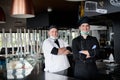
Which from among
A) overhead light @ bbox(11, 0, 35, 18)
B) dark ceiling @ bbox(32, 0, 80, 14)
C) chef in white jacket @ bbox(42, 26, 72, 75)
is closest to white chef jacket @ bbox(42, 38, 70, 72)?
chef in white jacket @ bbox(42, 26, 72, 75)

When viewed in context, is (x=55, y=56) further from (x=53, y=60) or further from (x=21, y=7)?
(x=21, y=7)

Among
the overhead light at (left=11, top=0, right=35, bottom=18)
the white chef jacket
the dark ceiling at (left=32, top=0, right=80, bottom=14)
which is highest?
the dark ceiling at (left=32, top=0, right=80, bottom=14)

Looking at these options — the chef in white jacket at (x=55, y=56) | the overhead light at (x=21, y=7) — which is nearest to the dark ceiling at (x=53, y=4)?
the chef in white jacket at (x=55, y=56)

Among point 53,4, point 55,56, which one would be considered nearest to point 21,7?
point 55,56

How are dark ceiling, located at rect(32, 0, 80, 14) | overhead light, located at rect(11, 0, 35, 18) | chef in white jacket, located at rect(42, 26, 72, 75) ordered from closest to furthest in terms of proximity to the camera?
1. overhead light, located at rect(11, 0, 35, 18)
2. chef in white jacket, located at rect(42, 26, 72, 75)
3. dark ceiling, located at rect(32, 0, 80, 14)

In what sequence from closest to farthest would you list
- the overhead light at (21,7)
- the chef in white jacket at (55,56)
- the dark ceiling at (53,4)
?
the overhead light at (21,7)
the chef in white jacket at (55,56)
the dark ceiling at (53,4)

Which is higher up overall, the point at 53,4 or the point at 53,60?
the point at 53,4

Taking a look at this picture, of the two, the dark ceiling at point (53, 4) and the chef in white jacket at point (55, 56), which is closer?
the chef in white jacket at point (55, 56)

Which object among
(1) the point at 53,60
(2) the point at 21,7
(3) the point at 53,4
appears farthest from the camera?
(3) the point at 53,4

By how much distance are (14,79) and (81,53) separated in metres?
1.02

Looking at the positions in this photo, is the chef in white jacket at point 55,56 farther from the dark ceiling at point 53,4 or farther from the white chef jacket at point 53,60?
the dark ceiling at point 53,4

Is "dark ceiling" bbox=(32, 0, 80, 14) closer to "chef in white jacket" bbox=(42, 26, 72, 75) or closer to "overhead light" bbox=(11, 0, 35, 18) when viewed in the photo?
"chef in white jacket" bbox=(42, 26, 72, 75)

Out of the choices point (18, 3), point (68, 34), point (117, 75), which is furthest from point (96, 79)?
point (68, 34)

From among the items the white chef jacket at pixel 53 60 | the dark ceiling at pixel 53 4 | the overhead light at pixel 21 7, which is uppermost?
the dark ceiling at pixel 53 4
